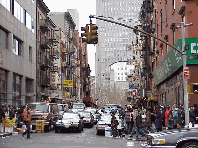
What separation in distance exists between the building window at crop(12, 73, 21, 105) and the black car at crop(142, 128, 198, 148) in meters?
33.8

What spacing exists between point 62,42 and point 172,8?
51.9m

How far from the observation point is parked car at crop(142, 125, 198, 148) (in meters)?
12.4

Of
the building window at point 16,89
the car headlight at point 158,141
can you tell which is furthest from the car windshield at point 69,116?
the car headlight at point 158,141

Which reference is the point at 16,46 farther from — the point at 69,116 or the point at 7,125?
the point at 7,125

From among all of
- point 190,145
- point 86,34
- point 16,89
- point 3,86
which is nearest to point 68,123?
point 3,86

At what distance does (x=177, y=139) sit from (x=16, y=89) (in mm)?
35930

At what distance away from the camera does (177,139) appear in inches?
490

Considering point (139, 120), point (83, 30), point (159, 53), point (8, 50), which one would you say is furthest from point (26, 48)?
point (83, 30)

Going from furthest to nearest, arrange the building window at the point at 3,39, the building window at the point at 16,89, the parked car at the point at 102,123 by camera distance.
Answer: the building window at the point at 16,89, the building window at the point at 3,39, the parked car at the point at 102,123

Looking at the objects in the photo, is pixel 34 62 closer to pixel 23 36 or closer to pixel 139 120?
pixel 23 36

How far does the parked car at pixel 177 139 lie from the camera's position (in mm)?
12352

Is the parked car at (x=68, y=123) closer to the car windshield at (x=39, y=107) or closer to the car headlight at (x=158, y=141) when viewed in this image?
the car windshield at (x=39, y=107)

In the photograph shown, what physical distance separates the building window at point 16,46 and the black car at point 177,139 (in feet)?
113

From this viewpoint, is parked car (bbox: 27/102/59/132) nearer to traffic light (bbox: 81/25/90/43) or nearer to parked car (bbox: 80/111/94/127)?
parked car (bbox: 80/111/94/127)
